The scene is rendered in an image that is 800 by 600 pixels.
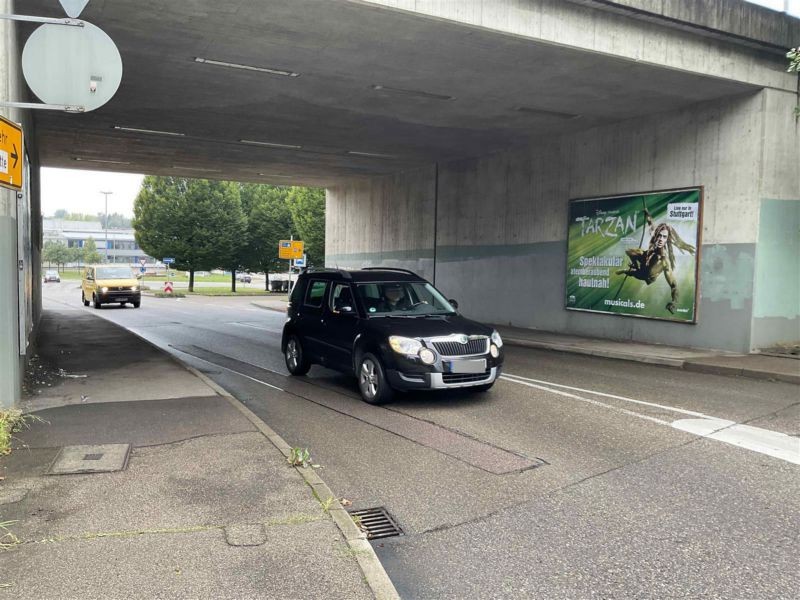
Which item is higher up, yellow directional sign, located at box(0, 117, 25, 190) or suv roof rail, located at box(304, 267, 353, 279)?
yellow directional sign, located at box(0, 117, 25, 190)

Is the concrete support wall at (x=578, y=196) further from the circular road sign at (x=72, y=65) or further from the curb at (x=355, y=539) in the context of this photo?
the circular road sign at (x=72, y=65)

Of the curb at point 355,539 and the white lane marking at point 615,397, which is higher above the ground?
the curb at point 355,539

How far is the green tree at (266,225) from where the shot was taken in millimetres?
51594

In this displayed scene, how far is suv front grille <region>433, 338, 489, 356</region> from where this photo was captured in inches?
312

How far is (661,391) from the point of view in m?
9.36

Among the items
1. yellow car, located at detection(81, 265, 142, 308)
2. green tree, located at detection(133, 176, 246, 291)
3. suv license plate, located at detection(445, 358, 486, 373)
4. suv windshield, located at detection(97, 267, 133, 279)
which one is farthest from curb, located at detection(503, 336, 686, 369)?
green tree, located at detection(133, 176, 246, 291)

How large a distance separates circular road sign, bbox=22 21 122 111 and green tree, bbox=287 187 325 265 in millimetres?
37772

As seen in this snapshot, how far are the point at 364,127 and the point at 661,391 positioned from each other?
10.5 m

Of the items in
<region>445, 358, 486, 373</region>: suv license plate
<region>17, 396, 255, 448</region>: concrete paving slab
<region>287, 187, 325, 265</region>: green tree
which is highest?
<region>287, 187, 325, 265</region>: green tree

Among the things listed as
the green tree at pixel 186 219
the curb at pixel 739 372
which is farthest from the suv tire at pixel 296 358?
the green tree at pixel 186 219

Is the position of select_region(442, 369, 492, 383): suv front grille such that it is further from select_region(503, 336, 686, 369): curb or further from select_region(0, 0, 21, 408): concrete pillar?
select_region(503, 336, 686, 369): curb

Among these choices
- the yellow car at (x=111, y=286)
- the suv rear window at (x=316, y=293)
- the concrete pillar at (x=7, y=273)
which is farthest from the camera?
the yellow car at (x=111, y=286)

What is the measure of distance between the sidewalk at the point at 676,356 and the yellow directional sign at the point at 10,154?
423 inches

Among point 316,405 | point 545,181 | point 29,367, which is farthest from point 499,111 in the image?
point 29,367
